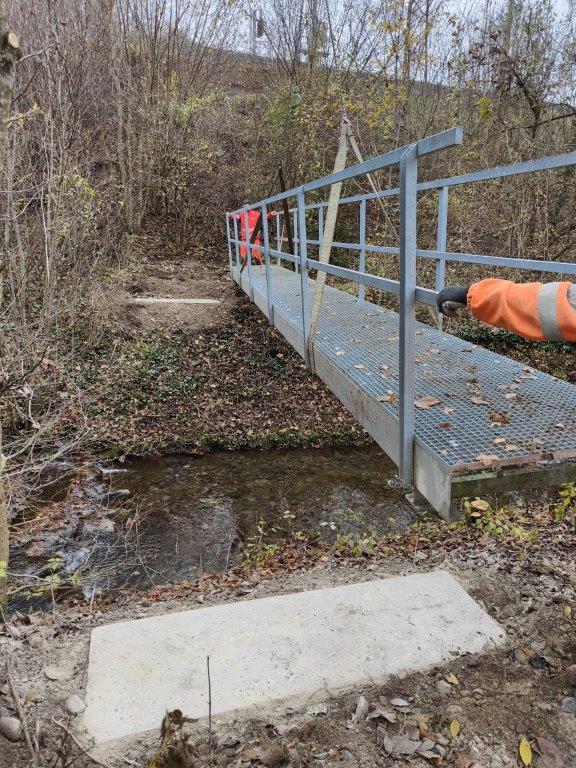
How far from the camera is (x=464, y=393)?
339 centimetres

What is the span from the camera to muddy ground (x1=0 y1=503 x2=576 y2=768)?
1.93 metres

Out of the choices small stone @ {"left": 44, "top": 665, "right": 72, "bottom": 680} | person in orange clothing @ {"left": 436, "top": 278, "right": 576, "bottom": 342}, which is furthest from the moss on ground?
person in orange clothing @ {"left": 436, "top": 278, "right": 576, "bottom": 342}

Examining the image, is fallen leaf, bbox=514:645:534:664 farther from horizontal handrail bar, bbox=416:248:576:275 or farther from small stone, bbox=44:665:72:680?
small stone, bbox=44:665:72:680

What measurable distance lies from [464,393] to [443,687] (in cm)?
173

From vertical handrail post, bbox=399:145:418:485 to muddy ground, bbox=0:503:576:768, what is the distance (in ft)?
3.00

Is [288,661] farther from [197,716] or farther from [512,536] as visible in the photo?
[512,536]

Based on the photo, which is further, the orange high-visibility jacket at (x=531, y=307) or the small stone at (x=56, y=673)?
the small stone at (x=56, y=673)

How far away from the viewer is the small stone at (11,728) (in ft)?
6.63

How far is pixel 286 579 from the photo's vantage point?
11.7 ft

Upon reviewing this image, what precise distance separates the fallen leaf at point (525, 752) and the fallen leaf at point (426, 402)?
5.54ft

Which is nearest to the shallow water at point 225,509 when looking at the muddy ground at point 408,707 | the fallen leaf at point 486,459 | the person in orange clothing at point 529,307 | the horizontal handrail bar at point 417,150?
the muddy ground at point 408,707

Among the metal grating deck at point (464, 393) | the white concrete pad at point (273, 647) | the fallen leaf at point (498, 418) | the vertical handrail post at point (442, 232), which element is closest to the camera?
the white concrete pad at point (273, 647)

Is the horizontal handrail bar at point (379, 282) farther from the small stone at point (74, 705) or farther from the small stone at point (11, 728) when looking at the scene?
the small stone at point (11, 728)

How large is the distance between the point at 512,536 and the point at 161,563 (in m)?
3.14
